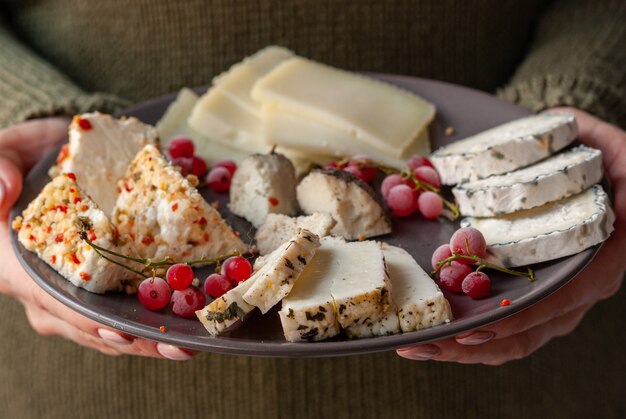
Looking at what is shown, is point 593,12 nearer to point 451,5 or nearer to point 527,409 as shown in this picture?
point 451,5

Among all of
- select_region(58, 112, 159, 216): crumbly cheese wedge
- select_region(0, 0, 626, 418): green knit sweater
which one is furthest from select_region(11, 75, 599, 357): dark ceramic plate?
select_region(0, 0, 626, 418): green knit sweater

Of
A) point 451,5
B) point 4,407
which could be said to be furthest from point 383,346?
point 4,407

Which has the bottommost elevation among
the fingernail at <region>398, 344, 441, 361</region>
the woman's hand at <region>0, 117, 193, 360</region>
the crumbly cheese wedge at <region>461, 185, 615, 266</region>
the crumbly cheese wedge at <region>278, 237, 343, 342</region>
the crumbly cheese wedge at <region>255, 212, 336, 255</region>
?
the woman's hand at <region>0, 117, 193, 360</region>

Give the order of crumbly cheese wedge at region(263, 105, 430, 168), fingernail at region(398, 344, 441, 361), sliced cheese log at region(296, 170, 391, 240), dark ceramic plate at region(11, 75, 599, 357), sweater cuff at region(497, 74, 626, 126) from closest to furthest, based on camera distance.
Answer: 1. dark ceramic plate at region(11, 75, 599, 357)
2. fingernail at region(398, 344, 441, 361)
3. sliced cheese log at region(296, 170, 391, 240)
4. crumbly cheese wedge at region(263, 105, 430, 168)
5. sweater cuff at region(497, 74, 626, 126)

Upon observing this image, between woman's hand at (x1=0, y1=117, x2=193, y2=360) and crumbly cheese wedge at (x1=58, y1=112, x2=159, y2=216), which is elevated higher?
crumbly cheese wedge at (x1=58, y1=112, x2=159, y2=216)

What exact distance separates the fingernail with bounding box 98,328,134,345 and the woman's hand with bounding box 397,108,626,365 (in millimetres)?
473

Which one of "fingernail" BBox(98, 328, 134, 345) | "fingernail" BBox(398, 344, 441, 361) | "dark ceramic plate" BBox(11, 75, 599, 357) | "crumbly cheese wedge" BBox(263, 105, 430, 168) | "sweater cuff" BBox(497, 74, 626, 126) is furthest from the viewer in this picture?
"sweater cuff" BBox(497, 74, 626, 126)

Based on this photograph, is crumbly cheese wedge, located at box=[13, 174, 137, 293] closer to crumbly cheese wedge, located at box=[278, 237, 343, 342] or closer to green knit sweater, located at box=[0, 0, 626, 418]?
crumbly cheese wedge, located at box=[278, 237, 343, 342]

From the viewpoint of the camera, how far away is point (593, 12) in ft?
6.81

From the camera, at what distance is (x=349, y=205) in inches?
56.9

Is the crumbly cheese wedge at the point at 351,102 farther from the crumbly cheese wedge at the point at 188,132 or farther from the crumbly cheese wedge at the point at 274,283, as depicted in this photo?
the crumbly cheese wedge at the point at 274,283

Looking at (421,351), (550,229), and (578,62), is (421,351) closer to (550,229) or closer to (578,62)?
(550,229)

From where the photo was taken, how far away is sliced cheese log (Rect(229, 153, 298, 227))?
148cm

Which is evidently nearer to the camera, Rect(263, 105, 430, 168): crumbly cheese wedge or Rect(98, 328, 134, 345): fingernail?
Rect(98, 328, 134, 345): fingernail
